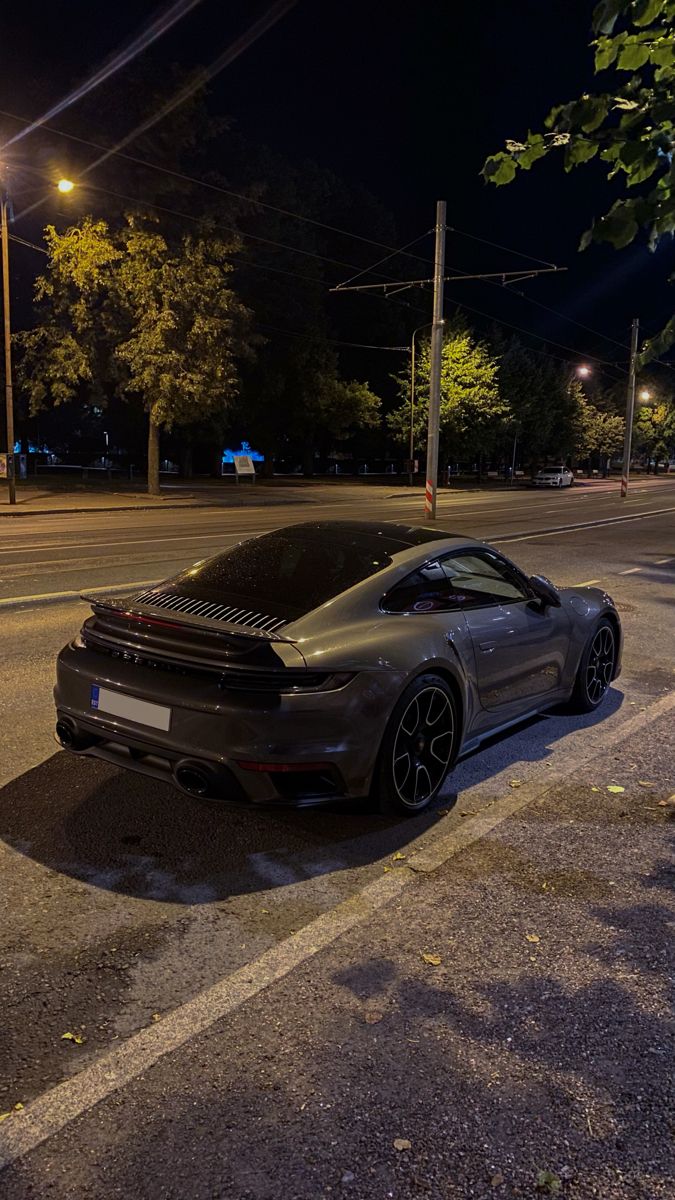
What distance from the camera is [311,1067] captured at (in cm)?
252

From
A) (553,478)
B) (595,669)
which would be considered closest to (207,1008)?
(595,669)

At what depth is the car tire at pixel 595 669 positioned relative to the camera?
595 centimetres

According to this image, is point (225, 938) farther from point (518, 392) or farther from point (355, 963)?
point (518, 392)

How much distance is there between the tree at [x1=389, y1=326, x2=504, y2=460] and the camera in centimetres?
4772

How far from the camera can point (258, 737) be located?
3594 mm

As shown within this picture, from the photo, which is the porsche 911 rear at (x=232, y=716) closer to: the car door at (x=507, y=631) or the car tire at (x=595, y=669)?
the car door at (x=507, y=631)

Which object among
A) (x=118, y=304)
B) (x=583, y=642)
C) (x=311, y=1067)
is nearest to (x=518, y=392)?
(x=118, y=304)

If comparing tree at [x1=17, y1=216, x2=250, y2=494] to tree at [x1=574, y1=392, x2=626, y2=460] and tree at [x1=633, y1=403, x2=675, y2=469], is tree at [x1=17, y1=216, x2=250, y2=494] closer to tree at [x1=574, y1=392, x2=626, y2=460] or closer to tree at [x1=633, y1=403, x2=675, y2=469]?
tree at [x1=574, y1=392, x2=626, y2=460]

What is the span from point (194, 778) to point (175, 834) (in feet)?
1.67

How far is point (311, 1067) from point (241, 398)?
158 feet

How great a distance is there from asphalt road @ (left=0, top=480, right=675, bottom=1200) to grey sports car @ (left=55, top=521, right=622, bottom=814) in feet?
1.07

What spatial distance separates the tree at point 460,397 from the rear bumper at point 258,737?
4380 cm

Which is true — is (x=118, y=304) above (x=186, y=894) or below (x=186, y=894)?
above

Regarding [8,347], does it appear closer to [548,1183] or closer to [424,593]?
[424,593]
